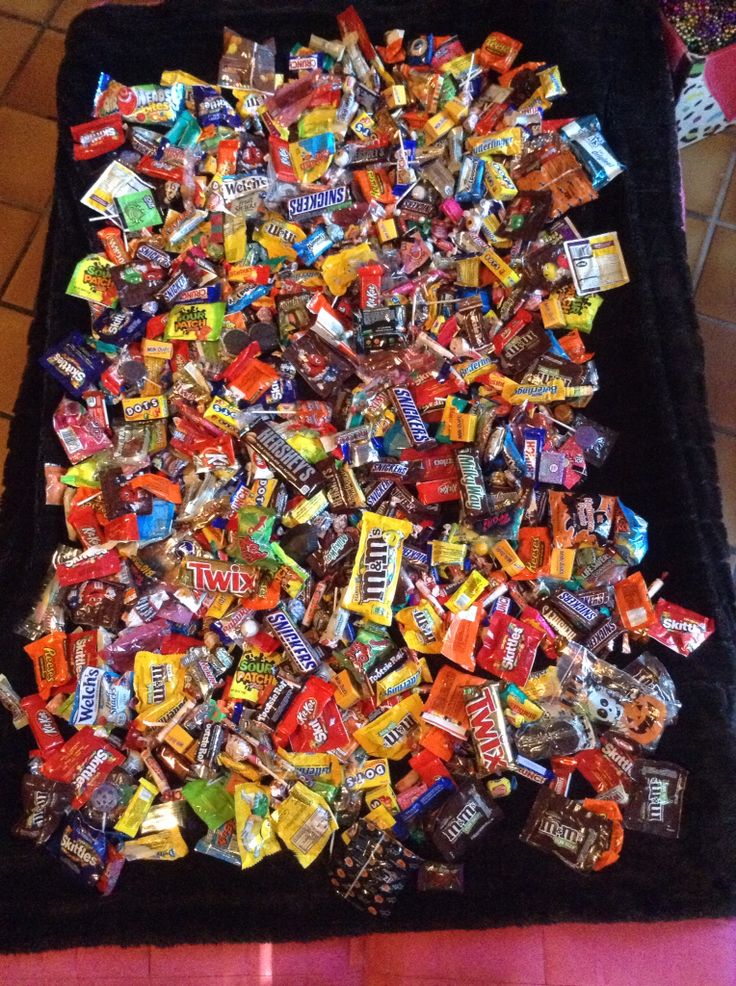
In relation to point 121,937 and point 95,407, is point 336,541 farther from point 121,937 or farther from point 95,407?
point 121,937

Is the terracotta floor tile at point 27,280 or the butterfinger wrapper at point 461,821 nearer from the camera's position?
the butterfinger wrapper at point 461,821

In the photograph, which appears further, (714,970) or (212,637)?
(212,637)

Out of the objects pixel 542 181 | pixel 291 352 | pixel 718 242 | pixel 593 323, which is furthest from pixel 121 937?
pixel 718 242

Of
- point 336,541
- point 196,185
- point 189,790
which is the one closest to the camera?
point 189,790

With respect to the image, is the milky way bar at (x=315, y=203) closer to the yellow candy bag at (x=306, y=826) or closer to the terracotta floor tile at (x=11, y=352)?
the terracotta floor tile at (x=11, y=352)

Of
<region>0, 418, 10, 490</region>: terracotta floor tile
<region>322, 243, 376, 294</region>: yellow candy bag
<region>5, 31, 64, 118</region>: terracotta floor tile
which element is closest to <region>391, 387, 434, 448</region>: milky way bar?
<region>322, 243, 376, 294</region>: yellow candy bag

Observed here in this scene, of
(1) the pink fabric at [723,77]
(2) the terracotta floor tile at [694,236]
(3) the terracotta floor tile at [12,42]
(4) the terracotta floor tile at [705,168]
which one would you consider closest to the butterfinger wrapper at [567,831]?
(2) the terracotta floor tile at [694,236]

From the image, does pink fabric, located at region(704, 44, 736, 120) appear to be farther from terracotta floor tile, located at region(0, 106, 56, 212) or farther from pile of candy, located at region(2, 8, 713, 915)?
terracotta floor tile, located at region(0, 106, 56, 212)
